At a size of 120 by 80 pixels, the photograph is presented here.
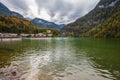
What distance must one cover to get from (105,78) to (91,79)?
2.58 metres

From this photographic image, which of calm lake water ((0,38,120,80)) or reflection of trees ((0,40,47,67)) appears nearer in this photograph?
calm lake water ((0,38,120,80))

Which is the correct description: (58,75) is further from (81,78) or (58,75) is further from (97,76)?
(97,76)

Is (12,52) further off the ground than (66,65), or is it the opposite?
(66,65)

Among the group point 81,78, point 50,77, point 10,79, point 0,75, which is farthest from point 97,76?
point 0,75

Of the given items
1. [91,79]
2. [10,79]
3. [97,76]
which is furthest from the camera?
[97,76]

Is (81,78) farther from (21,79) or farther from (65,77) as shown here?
(21,79)

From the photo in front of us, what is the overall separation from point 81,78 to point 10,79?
38.8 ft

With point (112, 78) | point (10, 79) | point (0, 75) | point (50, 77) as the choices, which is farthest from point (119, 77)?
point (0, 75)

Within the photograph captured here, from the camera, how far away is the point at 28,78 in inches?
1034

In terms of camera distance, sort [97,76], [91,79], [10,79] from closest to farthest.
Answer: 1. [10,79]
2. [91,79]
3. [97,76]

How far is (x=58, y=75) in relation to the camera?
1119 inches

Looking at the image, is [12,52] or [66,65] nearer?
[66,65]

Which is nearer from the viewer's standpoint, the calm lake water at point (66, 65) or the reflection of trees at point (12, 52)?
the calm lake water at point (66, 65)

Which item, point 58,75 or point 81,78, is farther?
point 58,75
